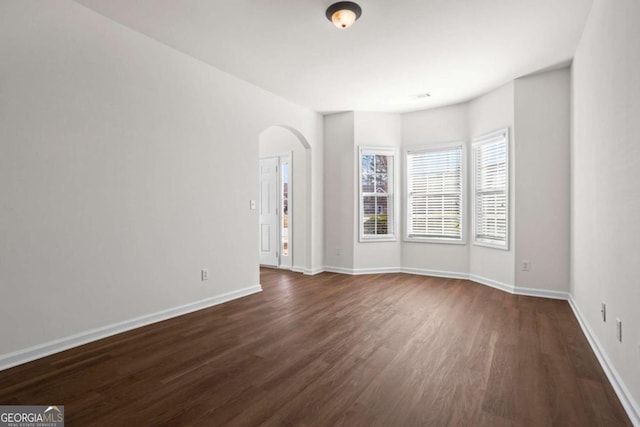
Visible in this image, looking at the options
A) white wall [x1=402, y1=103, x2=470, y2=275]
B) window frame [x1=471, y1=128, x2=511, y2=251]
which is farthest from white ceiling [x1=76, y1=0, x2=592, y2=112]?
white wall [x1=402, y1=103, x2=470, y2=275]

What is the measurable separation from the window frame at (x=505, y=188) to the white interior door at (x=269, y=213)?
11.0ft

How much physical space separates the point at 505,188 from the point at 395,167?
1.79 meters

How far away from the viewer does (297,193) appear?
5.73 meters

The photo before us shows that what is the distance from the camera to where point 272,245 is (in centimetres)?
616

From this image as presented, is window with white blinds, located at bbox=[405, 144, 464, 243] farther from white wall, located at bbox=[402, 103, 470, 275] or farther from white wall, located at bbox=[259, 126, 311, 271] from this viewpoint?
white wall, located at bbox=[259, 126, 311, 271]

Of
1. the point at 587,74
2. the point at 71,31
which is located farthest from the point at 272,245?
→ the point at 587,74

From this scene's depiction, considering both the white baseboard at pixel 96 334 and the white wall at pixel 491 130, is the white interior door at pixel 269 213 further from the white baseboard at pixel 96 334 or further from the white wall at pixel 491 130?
the white wall at pixel 491 130

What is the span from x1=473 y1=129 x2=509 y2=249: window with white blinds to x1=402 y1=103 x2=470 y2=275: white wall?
0.26 m

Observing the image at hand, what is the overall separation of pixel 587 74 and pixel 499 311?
2456 mm

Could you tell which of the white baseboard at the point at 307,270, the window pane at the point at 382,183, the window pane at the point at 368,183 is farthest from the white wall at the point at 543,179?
the white baseboard at the point at 307,270

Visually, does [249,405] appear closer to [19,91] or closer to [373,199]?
[19,91]

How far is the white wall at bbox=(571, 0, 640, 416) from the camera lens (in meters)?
1.73

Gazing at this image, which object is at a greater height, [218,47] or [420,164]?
[218,47]

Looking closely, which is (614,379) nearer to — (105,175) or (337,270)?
(337,270)
